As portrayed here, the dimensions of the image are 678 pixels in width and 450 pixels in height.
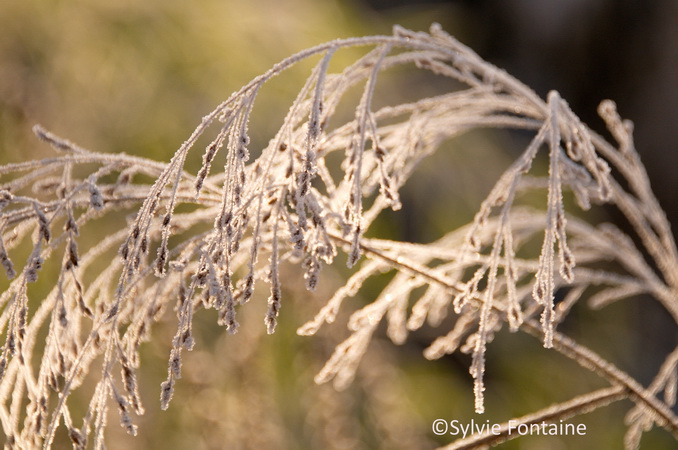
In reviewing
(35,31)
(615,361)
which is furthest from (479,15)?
(35,31)

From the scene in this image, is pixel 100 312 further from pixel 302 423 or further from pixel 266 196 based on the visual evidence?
pixel 302 423

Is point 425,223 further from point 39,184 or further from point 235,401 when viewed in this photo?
point 39,184

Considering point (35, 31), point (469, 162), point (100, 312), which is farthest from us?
point (469, 162)

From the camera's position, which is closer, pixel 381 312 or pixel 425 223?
pixel 381 312

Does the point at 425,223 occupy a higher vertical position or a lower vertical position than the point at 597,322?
higher

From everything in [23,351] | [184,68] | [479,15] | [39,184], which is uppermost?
[479,15]

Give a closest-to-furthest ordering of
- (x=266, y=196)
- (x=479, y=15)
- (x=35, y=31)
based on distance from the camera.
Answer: (x=266, y=196)
(x=35, y=31)
(x=479, y=15)
